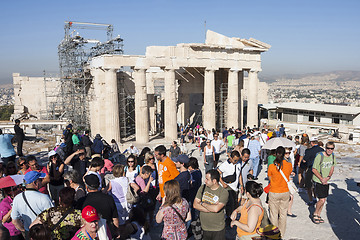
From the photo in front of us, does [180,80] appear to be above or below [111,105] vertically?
above

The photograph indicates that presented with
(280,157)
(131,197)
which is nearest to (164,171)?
(131,197)

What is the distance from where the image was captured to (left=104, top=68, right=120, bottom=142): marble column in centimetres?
1919

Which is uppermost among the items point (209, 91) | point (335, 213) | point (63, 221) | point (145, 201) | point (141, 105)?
point (209, 91)

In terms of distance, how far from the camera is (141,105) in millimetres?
20219

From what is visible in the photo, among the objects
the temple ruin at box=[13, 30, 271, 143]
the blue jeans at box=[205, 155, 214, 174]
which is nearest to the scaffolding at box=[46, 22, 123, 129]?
the temple ruin at box=[13, 30, 271, 143]

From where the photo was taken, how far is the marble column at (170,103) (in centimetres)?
2123

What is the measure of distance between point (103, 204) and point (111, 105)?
15201 mm

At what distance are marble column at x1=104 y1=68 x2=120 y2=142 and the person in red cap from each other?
15795 mm

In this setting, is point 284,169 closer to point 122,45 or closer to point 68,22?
point 122,45

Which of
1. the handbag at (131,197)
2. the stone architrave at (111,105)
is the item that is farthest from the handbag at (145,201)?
the stone architrave at (111,105)

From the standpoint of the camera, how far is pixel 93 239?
13.0 feet

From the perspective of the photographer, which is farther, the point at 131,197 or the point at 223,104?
the point at 223,104

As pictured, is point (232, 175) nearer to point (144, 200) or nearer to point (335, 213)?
point (144, 200)

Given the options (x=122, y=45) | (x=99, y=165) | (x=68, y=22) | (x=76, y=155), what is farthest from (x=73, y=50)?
(x=99, y=165)
